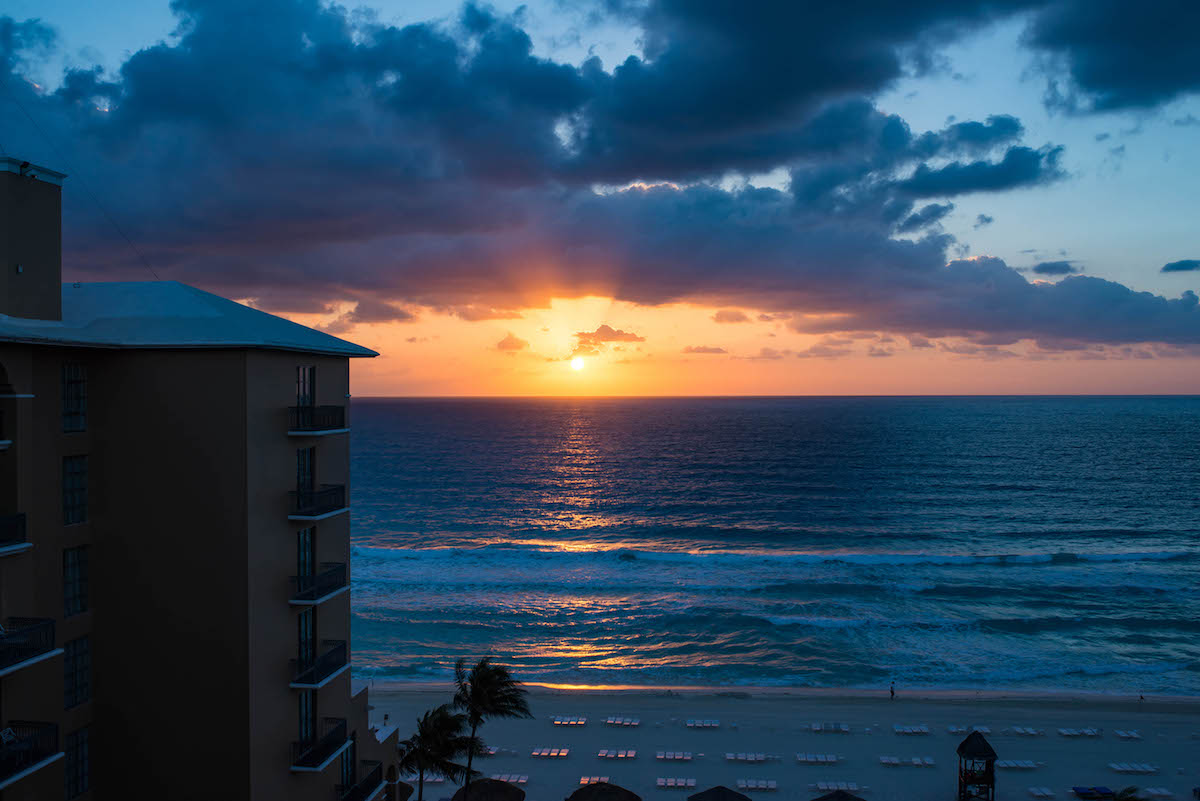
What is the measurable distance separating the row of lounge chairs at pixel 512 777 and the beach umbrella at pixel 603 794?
461cm

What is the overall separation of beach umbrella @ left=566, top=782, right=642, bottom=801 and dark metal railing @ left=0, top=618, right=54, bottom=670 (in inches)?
603

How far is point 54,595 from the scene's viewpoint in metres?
13.0

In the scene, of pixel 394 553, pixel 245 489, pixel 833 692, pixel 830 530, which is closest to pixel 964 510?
pixel 830 530

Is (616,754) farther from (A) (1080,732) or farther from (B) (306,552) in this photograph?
(A) (1080,732)

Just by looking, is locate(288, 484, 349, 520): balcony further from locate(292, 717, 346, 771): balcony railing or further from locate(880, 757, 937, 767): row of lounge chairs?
locate(880, 757, 937, 767): row of lounge chairs

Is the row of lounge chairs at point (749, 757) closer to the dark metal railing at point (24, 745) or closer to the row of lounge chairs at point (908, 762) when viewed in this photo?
the row of lounge chairs at point (908, 762)

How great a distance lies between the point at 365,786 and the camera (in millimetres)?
17656

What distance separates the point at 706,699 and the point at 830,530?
133 ft

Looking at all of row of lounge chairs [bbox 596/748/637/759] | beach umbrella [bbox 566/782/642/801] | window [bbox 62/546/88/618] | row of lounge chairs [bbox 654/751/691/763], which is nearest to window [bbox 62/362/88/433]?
window [bbox 62/546/88/618]

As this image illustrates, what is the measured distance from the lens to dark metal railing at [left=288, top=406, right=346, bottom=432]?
14820mm

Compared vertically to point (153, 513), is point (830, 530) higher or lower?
lower

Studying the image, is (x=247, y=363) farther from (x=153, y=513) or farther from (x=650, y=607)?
(x=650, y=607)

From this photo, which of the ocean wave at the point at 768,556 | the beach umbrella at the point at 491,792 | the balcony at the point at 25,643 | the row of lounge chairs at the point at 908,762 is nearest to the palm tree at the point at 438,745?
the beach umbrella at the point at 491,792

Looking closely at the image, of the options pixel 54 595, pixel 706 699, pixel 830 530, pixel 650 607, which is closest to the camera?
pixel 54 595
